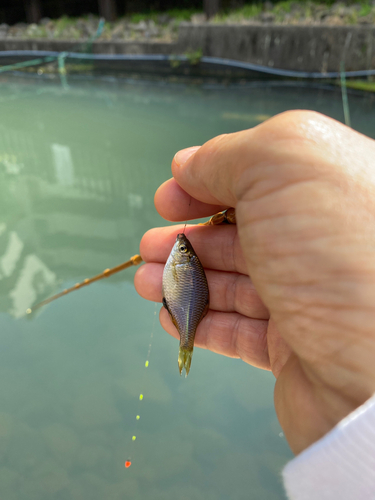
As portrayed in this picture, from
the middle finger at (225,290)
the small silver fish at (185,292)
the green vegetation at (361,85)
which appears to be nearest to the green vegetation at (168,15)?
the green vegetation at (361,85)

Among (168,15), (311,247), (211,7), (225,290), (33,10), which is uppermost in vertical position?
(33,10)

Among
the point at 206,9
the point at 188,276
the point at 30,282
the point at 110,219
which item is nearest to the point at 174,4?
the point at 206,9

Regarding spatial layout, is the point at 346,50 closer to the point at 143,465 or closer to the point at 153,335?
the point at 153,335

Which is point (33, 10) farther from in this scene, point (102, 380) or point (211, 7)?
point (102, 380)

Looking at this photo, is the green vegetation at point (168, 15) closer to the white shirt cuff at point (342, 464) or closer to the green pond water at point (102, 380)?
the green pond water at point (102, 380)

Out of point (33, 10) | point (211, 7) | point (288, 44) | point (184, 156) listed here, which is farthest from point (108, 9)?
point (184, 156)
